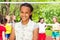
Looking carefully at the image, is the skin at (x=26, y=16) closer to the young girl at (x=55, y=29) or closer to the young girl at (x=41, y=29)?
the young girl at (x=41, y=29)

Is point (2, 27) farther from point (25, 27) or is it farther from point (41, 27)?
point (41, 27)

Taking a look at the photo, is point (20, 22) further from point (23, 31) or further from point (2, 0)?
point (2, 0)

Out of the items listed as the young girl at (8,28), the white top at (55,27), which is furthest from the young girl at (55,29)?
the young girl at (8,28)

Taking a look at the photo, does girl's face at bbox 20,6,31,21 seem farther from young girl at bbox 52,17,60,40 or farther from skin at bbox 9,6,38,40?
young girl at bbox 52,17,60,40

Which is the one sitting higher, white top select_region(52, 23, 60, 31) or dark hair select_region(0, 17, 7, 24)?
dark hair select_region(0, 17, 7, 24)

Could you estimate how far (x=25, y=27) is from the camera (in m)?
2.09

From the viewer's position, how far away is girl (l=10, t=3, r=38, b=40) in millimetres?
2061

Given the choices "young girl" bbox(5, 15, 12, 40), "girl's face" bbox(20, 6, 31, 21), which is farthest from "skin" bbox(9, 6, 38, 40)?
"young girl" bbox(5, 15, 12, 40)

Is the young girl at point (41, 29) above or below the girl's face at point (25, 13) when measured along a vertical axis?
below

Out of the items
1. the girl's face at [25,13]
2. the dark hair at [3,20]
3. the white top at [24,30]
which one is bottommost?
the white top at [24,30]

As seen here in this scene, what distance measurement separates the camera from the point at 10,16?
211 centimetres

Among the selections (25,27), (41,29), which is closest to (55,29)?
(41,29)

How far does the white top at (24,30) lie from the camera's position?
2074mm

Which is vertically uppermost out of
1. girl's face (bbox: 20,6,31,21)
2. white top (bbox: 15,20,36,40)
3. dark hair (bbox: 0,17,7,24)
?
girl's face (bbox: 20,6,31,21)
